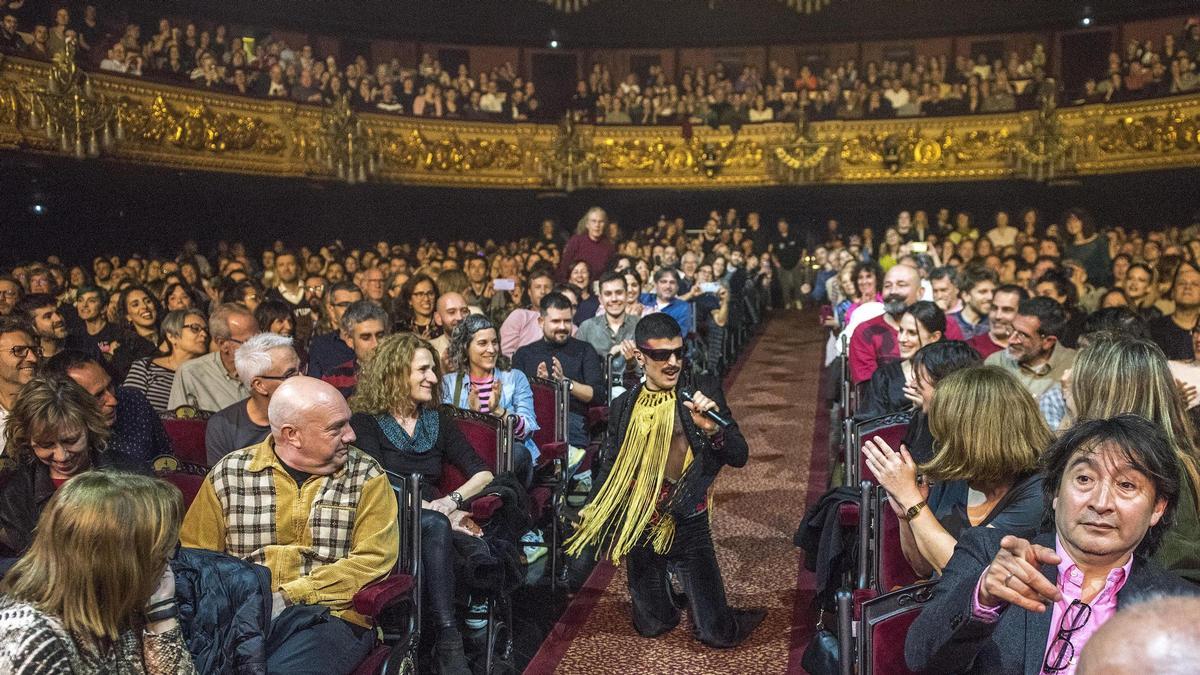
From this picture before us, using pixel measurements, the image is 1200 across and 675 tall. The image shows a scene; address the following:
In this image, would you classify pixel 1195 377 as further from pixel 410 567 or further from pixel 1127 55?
pixel 1127 55

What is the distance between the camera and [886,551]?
10.8ft

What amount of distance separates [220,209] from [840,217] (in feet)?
36.5

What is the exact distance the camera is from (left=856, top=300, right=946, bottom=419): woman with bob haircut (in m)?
4.98

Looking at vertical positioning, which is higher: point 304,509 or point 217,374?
point 217,374

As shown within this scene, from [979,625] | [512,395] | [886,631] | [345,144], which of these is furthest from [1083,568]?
[345,144]

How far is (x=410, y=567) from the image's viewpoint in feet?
11.1

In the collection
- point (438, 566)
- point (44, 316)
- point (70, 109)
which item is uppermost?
point (70, 109)

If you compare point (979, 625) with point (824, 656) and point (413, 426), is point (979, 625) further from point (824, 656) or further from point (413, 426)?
point (413, 426)

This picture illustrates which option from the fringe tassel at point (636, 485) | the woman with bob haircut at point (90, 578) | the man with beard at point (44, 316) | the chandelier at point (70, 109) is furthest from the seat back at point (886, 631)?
the chandelier at point (70, 109)

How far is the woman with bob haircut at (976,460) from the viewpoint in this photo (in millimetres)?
2764

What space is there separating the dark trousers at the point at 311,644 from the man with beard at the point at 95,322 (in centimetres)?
425

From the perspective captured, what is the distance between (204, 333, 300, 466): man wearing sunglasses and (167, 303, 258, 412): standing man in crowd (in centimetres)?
96

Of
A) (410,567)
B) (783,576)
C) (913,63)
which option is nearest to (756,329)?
(913,63)

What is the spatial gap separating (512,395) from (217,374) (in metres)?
1.51
